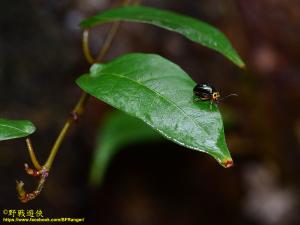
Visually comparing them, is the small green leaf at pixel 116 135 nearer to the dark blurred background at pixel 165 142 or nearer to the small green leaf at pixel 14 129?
the dark blurred background at pixel 165 142

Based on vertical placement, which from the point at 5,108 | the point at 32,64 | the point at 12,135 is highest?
the point at 12,135

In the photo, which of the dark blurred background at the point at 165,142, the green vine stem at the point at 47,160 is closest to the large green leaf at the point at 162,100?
the green vine stem at the point at 47,160

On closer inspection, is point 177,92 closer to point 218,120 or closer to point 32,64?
point 218,120

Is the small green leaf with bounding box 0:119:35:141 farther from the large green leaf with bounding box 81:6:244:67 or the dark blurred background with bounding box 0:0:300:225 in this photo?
the dark blurred background with bounding box 0:0:300:225

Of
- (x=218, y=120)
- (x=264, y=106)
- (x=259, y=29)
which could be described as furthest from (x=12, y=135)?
(x=259, y=29)

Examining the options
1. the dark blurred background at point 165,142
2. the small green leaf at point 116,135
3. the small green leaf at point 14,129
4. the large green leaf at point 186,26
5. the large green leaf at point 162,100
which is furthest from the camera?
the dark blurred background at point 165,142

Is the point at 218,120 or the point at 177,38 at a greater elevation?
the point at 218,120
